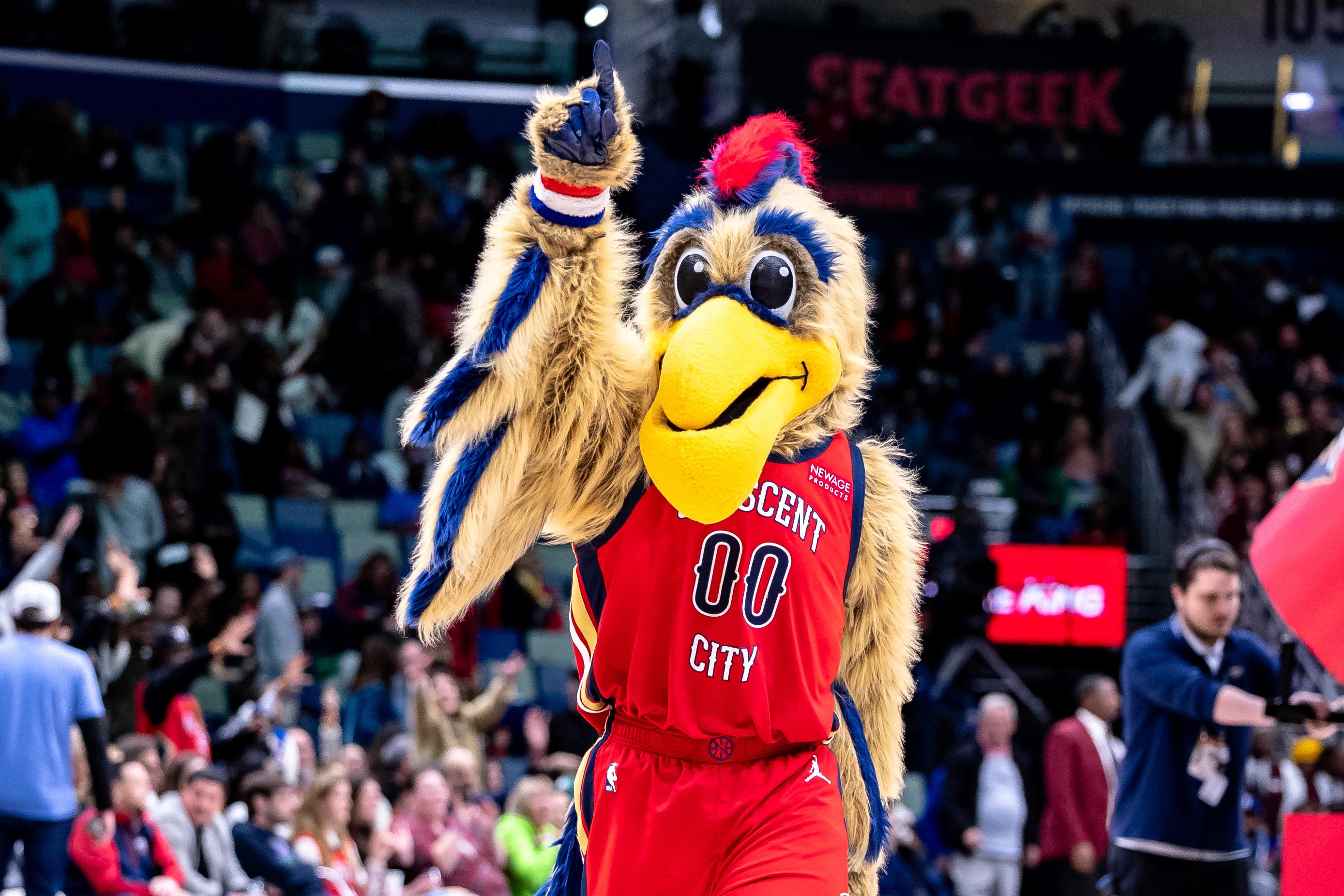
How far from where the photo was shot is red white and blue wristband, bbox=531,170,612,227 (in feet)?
10.1

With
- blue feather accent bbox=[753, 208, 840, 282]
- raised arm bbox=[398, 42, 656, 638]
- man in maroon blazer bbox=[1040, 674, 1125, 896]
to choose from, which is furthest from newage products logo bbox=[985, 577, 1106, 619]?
raised arm bbox=[398, 42, 656, 638]

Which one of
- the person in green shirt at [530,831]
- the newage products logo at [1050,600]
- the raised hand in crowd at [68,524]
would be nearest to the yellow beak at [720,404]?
the person in green shirt at [530,831]

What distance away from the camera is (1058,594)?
12508 mm

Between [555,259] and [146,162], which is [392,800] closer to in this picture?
[555,259]

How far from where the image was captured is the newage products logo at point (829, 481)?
352cm

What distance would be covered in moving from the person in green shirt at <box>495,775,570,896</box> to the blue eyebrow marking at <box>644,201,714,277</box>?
4.53 m

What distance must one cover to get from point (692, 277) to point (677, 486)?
0.53m

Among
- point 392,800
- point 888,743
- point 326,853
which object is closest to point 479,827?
point 392,800

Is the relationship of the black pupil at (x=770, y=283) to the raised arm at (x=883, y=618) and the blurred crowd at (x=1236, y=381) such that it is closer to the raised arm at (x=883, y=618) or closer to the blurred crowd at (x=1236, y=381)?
the raised arm at (x=883, y=618)

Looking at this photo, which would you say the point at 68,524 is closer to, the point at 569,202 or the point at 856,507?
the point at 856,507

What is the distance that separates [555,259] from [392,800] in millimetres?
5393

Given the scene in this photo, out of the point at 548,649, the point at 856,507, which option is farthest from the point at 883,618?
the point at 548,649

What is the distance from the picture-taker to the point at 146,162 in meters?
14.4

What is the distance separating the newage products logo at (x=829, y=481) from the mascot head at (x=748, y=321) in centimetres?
6
